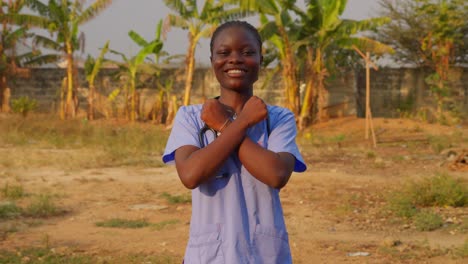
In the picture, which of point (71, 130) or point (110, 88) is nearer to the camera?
point (71, 130)

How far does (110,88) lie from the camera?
21312 mm

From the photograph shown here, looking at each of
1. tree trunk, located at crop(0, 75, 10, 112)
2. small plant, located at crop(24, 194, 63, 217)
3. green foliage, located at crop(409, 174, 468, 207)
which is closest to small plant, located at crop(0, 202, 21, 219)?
small plant, located at crop(24, 194, 63, 217)

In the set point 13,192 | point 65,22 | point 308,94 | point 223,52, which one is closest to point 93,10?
point 65,22

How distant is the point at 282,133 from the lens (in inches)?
77.3

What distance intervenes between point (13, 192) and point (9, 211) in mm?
980

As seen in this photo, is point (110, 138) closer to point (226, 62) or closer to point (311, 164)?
point (311, 164)

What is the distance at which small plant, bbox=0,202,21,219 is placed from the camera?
651cm

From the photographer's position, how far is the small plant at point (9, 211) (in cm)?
651

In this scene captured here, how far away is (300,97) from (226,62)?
1798cm

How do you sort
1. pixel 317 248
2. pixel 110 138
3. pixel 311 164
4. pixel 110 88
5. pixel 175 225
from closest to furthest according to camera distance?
pixel 317 248, pixel 175 225, pixel 311 164, pixel 110 138, pixel 110 88

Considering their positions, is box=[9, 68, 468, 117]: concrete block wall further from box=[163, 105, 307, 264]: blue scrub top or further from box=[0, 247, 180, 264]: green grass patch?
box=[163, 105, 307, 264]: blue scrub top

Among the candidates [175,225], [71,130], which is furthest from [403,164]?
[71,130]

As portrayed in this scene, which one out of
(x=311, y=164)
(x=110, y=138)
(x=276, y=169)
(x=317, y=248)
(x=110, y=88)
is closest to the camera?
(x=276, y=169)

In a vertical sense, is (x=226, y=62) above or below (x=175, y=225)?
above
